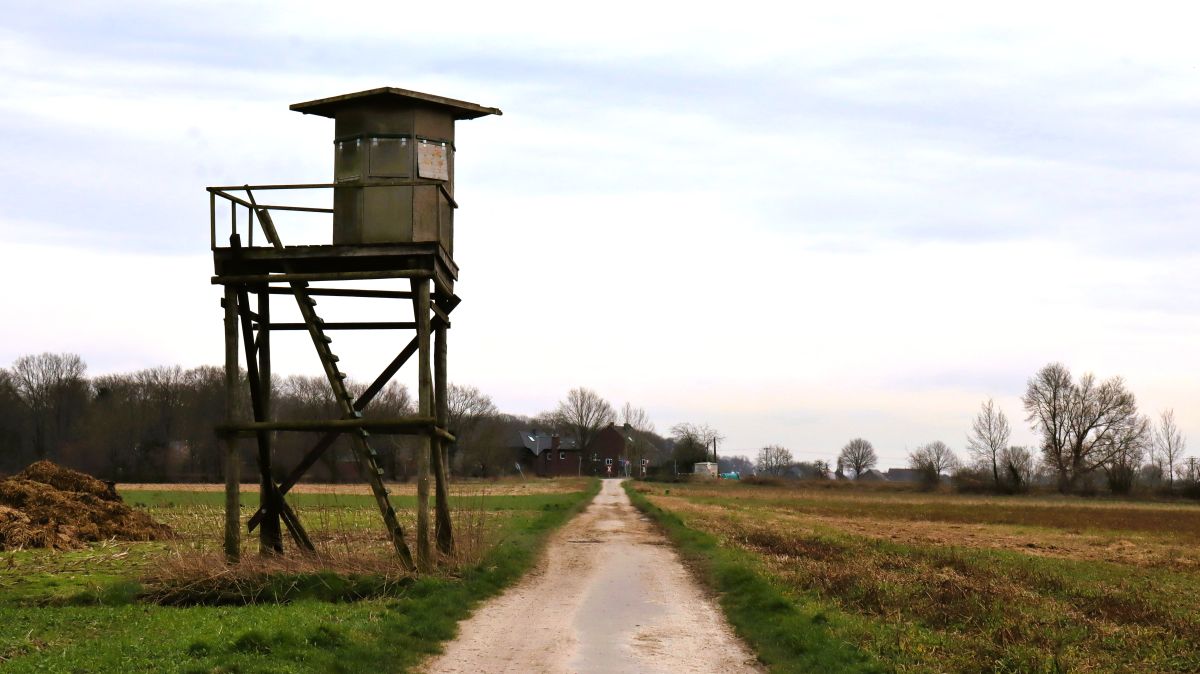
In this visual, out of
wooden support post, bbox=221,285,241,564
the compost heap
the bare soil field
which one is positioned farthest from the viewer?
the compost heap

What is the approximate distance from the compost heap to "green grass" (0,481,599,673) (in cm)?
457

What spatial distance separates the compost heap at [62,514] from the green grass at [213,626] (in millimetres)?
4566

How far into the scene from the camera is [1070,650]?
42.2 ft

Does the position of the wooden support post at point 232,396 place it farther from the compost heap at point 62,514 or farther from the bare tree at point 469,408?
the bare tree at point 469,408

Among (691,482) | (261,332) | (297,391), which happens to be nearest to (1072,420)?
(691,482)

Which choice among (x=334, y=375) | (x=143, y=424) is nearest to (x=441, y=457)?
(x=334, y=375)

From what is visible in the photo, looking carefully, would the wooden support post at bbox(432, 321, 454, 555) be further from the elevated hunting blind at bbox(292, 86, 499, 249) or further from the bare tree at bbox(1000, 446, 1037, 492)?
the bare tree at bbox(1000, 446, 1037, 492)

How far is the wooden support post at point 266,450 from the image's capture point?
1959cm

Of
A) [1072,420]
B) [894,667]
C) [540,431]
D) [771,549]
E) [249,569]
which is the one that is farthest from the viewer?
[540,431]

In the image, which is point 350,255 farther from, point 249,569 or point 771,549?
point 771,549

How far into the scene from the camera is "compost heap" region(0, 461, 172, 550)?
25.4m

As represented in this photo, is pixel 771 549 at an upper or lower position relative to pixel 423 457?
lower

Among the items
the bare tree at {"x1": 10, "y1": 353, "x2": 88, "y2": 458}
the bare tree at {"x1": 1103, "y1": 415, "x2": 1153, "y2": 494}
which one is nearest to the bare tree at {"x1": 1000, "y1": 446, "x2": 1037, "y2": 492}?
the bare tree at {"x1": 1103, "y1": 415, "x2": 1153, "y2": 494}

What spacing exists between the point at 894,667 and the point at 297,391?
106070 millimetres
